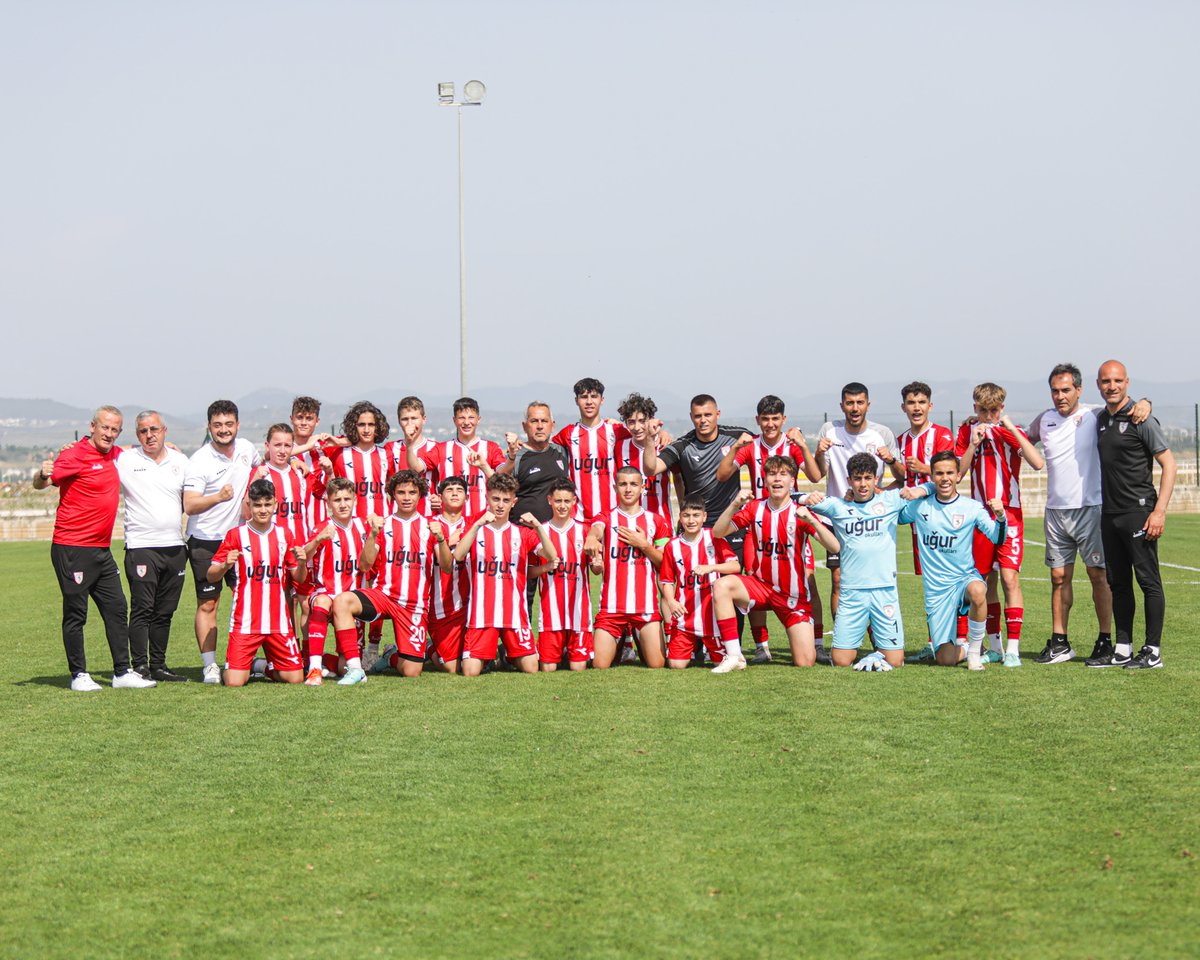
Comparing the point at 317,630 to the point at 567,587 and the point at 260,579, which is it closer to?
the point at 260,579

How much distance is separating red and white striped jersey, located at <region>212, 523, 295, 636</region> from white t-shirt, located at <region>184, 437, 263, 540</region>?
22cm

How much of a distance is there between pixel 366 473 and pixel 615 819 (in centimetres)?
469

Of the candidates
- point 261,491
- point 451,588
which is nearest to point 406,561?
point 451,588

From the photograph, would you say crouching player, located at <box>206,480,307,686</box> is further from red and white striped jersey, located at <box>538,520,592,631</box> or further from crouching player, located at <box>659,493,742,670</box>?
crouching player, located at <box>659,493,742,670</box>

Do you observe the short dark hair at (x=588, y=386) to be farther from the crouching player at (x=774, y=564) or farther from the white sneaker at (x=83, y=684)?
the white sneaker at (x=83, y=684)

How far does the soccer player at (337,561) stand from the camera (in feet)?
26.4

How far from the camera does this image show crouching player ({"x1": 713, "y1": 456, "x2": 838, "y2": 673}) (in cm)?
818

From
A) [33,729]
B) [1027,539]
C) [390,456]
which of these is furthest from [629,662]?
[1027,539]

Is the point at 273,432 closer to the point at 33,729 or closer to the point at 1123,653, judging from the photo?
the point at 33,729

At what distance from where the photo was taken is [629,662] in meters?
8.75

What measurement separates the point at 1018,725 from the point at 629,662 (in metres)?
3.14

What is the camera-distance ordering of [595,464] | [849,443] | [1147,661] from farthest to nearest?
[595,464] < [849,443] < [1147,661]

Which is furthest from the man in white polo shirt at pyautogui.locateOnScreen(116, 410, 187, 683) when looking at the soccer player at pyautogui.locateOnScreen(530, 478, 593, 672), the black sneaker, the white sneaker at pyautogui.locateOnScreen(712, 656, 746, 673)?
the black sneaker

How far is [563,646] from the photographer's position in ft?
27.8
